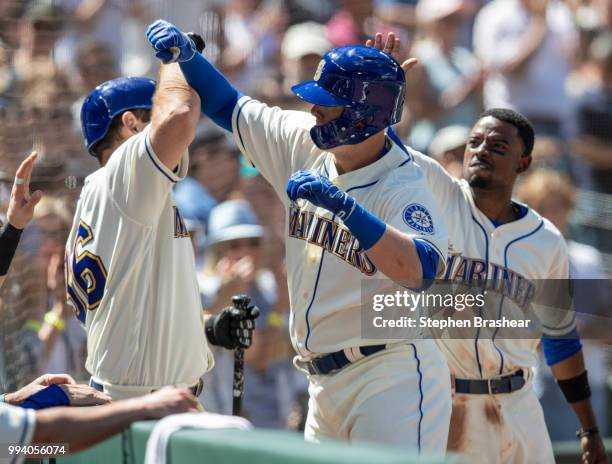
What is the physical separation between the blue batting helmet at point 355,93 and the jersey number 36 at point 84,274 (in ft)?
3.08

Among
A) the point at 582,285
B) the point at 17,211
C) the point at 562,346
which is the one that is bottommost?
the point at 562,346

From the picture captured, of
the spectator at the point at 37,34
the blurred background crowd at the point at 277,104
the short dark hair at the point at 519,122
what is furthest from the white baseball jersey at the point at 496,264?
the spectator at the point at 37,34

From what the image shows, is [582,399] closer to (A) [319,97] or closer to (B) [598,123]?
(A) [319,97]

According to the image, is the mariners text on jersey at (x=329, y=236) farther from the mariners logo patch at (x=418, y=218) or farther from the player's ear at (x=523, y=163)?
the player's ear at (x=523, y=163)

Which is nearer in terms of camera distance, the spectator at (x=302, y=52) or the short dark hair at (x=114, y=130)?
the short dark hair at (x=114, y=130)

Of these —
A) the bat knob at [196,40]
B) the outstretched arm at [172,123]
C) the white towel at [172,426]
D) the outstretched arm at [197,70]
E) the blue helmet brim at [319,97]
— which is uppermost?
the bat knob at [196,40]

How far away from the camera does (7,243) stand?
4727 mm

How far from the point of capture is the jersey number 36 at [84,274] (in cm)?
427

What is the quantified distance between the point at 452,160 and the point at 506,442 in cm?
236

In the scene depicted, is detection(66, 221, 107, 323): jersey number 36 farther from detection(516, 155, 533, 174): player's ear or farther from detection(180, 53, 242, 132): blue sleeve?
detection(516, 155, 533, 174): player's ear

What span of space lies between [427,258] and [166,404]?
116 cm

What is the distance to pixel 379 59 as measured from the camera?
14.2ft

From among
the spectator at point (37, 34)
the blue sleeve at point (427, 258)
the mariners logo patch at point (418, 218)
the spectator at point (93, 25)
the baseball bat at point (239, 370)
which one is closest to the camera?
the blue sleeve at point (427, 258)

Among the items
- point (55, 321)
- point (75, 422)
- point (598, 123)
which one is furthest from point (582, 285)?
point (75, 422)
